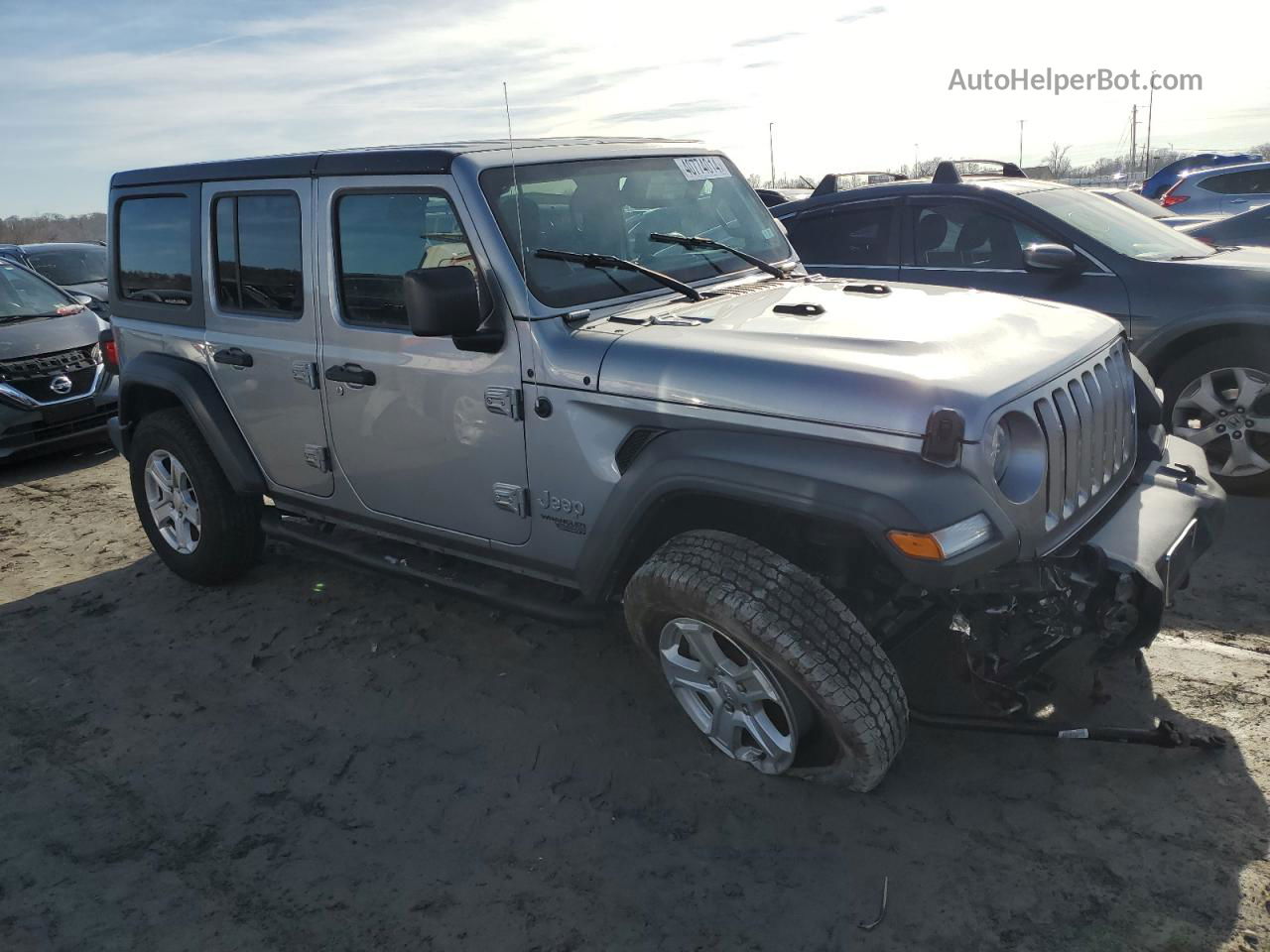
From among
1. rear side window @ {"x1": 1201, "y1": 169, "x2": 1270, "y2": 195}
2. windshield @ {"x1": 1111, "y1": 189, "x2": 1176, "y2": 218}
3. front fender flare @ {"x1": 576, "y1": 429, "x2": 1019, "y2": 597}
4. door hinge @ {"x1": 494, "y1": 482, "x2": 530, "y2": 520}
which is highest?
rear side window @ {"x1": 1201, "y1": 169, "x2": 1270, "y2": 195}

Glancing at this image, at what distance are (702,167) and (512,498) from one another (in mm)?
1723

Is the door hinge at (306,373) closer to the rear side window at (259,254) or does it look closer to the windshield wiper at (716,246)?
the rear side window at (259,254)

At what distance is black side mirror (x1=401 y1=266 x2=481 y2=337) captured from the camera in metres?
3.15

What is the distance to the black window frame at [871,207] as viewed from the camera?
6.32 metres

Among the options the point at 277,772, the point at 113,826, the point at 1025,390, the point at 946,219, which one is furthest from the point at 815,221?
the point at 113,826

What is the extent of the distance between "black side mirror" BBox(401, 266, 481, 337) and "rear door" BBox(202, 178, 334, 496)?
1.05m

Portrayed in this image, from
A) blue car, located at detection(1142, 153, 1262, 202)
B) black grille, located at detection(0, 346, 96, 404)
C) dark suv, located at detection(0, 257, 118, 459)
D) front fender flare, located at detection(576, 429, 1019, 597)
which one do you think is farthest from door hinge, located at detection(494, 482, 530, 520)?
blue car, located at detection(1142, 153, 1262, 202)

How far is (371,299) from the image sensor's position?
3873mm

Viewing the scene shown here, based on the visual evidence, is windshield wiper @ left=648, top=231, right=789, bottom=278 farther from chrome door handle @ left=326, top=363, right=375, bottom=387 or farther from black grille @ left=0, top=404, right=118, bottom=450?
black grille @ left=0, top=404, right=118, bottom=450

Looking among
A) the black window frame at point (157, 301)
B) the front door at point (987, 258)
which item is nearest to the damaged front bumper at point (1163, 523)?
the front door at point (987, 258)

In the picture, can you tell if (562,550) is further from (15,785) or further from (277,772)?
(15,785)

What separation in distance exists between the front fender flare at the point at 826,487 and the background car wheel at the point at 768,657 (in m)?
0.21

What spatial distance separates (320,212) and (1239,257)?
4.94 m

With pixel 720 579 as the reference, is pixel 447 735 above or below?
below
